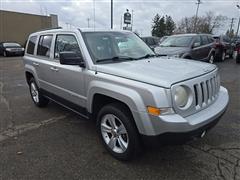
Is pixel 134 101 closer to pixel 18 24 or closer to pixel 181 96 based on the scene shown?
pixel 181 96

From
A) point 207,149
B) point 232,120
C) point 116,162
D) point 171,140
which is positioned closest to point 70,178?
point 116,162

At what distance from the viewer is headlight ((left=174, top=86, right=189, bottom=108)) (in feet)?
8.34

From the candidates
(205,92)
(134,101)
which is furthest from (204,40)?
(134,101)

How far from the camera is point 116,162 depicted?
312cm

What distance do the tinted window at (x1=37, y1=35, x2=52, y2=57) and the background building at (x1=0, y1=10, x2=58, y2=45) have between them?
105 feet

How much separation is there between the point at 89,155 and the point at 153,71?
160 cm

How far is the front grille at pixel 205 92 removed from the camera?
2.73 m

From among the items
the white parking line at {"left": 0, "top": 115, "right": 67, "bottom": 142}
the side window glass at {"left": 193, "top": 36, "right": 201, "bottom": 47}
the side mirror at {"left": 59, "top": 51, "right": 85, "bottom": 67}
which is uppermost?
the side window glass at {"left": 193, "top": 36, "right": 201, "bottom": 47}

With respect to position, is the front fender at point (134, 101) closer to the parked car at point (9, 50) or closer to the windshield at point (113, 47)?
the windshield at point (113, 47)

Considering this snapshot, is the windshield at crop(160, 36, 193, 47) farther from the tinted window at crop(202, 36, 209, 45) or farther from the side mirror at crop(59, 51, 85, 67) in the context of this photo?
the side mirror at crop(59, 51, 85, 67)

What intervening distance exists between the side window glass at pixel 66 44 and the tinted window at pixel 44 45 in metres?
0.35

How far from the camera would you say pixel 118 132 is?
3.13 meters

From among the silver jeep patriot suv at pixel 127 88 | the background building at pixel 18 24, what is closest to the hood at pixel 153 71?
the silver jeep patriot suv at pixel 127 88

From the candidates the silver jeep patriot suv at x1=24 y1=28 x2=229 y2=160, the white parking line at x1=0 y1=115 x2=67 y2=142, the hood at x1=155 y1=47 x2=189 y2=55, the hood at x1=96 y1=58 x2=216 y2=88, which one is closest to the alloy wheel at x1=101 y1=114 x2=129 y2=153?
the silver jeep patriot suv at x1=24 y1=28 x2=229 y2=160
